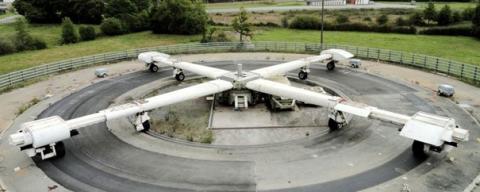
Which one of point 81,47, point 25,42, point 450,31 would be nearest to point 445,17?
point 450,31

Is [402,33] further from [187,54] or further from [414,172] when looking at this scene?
[414,172]

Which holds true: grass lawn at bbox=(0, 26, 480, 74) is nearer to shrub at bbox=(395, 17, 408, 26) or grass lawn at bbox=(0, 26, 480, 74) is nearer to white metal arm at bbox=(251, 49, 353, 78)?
shrub at bbox=(395, 17, 408, 26)

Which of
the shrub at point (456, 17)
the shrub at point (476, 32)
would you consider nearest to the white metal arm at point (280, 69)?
the shrub at point (476, 32)

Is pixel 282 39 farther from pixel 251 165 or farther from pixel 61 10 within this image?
pixel 61 10

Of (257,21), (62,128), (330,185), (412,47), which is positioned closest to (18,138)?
(62,128)

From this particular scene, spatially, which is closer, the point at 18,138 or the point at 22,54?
the point at 18,138

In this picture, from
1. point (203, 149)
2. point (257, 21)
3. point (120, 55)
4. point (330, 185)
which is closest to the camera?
point (330, 185)

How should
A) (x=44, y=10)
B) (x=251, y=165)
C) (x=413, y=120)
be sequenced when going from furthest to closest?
(x=44, y=10)
(x=413, y=120)
(x=251, y=165)
